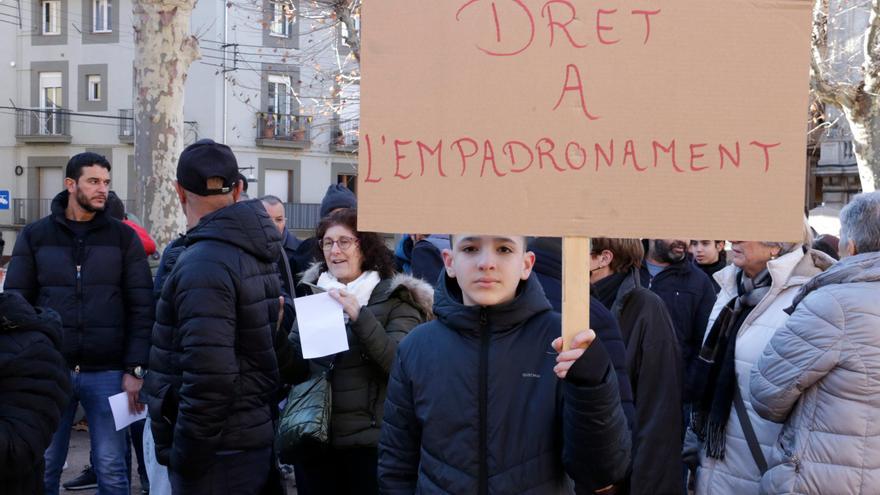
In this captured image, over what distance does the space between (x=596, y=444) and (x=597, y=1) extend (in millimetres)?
1113

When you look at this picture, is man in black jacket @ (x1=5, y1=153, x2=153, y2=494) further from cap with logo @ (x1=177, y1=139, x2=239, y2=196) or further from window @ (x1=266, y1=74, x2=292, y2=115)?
window @ (x1=266, y1=74, x2=292, y2=115)

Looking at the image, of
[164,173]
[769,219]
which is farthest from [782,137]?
[164,173]

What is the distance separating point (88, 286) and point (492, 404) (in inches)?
132

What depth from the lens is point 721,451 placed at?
398cm

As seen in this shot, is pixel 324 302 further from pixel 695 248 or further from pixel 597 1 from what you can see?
pixel 695 248

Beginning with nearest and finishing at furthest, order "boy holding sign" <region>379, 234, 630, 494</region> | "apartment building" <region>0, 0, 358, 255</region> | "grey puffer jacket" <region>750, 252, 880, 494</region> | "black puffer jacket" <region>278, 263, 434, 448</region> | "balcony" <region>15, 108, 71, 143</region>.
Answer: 1. "boy holding sign" <region>379, 234, 630, 494</region>
2. "grey puffer jacket" <region>750, 252, 880, 494</region>
3. "black puffer jacket" <region>278, 263, 434, 448</region>
4. "apartment building" <region>0, 0, 358, 255</region>
5. "balcony" <region>15, 108, 71, 143</region>

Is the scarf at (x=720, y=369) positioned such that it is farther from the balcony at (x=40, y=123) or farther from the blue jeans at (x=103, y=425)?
the balcony at (x=40, y=123)

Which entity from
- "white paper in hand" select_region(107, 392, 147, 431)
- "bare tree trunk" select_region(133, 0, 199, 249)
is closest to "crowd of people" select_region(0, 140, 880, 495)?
"white paper in hand" select_region(107, 392, 147, 431)

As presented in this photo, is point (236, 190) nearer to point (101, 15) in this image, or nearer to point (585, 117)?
point (585, 117)

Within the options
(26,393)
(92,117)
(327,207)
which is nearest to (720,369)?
(327,207)

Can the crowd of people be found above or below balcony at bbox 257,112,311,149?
below

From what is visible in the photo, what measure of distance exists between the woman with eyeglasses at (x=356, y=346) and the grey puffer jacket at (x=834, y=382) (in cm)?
156

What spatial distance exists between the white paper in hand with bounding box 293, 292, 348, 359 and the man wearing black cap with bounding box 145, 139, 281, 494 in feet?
0.47

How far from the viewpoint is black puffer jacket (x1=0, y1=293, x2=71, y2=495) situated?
9.68ft
